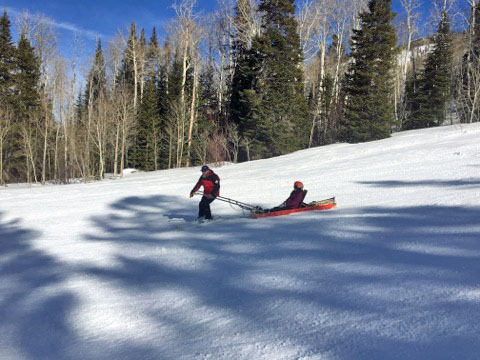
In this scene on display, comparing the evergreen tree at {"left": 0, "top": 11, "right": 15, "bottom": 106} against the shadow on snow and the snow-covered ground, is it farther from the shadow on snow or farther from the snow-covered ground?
the shadow on snow

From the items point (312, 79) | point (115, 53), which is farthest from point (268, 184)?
point (115, 53)

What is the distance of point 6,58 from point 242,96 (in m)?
23.6

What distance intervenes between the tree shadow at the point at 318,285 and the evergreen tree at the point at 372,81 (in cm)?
1925

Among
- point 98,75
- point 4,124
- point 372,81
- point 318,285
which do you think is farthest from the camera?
point 98,75

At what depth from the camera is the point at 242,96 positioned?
1166 inches

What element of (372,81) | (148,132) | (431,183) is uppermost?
(372,81)

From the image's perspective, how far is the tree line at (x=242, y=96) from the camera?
2677 centimetres

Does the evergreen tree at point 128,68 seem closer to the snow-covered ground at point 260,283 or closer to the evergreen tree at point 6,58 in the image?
the evergreen tree at point 6,58

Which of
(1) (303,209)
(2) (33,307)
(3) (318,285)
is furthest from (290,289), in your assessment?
(1) (303,209)

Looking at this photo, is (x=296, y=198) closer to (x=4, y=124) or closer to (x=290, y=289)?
(x=290, y=289)

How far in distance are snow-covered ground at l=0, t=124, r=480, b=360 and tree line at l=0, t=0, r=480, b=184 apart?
18.6m

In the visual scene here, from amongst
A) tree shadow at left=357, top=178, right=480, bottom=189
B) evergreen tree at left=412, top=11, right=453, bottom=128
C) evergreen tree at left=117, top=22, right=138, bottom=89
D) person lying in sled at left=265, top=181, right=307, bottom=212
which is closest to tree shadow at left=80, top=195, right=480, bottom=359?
person lying in sled at left=265, top=181, right=307, bottom=212

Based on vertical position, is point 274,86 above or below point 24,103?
above

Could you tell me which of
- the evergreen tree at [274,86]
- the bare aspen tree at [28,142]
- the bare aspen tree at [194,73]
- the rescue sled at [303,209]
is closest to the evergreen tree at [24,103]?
the bare aspen tree at [28,142]
